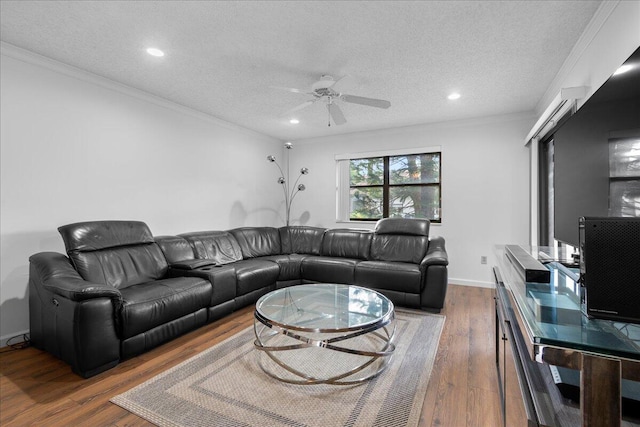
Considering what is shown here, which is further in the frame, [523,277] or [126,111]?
[126,111]

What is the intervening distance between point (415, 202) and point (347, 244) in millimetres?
1439

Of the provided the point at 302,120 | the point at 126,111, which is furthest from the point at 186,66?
the point at 302,120

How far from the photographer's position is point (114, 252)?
2.83m

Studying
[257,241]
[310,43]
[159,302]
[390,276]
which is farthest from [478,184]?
[159,302]

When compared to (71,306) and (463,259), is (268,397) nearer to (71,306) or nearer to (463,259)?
(71,306)

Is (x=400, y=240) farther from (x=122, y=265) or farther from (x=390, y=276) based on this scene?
(x=122, y=265)

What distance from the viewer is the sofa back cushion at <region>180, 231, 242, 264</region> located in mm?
3652

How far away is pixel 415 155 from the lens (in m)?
4.91

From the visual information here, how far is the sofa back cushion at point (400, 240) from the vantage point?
4.01 metres

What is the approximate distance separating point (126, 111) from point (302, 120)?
7.56 feet

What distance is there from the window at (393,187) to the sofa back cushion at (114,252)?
3.35 m

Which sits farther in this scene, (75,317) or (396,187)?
(396,187)

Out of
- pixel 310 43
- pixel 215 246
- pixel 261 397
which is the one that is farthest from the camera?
pixel 215 246

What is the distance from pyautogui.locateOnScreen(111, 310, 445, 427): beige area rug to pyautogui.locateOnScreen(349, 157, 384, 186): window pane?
137 inches
